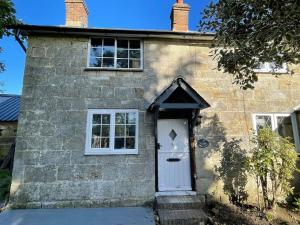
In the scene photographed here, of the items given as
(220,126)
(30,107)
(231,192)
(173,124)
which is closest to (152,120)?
(173,124)

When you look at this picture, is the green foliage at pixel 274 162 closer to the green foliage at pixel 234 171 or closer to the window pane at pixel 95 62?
the green foliage at pixel 234 171

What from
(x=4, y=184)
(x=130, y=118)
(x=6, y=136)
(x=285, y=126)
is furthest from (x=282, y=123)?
(x=6, y=136)

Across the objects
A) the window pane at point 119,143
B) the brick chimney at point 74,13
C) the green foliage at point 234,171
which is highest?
the brick chimney at point 74,13

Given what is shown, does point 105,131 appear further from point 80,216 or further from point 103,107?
point 80,216

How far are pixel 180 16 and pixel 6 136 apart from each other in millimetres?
11981

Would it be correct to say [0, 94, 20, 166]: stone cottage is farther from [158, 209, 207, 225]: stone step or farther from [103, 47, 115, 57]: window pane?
[158, 209, 207, 225]: stone step

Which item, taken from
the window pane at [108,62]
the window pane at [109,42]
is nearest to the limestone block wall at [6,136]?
the window pane at [108,62]

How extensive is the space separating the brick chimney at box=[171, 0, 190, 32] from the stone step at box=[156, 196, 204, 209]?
617 cm

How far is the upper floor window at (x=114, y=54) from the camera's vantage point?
7906mm

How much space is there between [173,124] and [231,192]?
2898 mm

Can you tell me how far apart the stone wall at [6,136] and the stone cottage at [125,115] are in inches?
276

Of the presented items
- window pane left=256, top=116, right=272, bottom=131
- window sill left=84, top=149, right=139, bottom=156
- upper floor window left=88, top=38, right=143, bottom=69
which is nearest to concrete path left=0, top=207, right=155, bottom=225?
window sill left=84, top=149, right=139, bottom=156

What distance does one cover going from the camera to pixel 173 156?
7605mm

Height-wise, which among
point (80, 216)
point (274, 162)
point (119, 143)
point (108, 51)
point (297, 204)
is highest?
point (108, 51)
